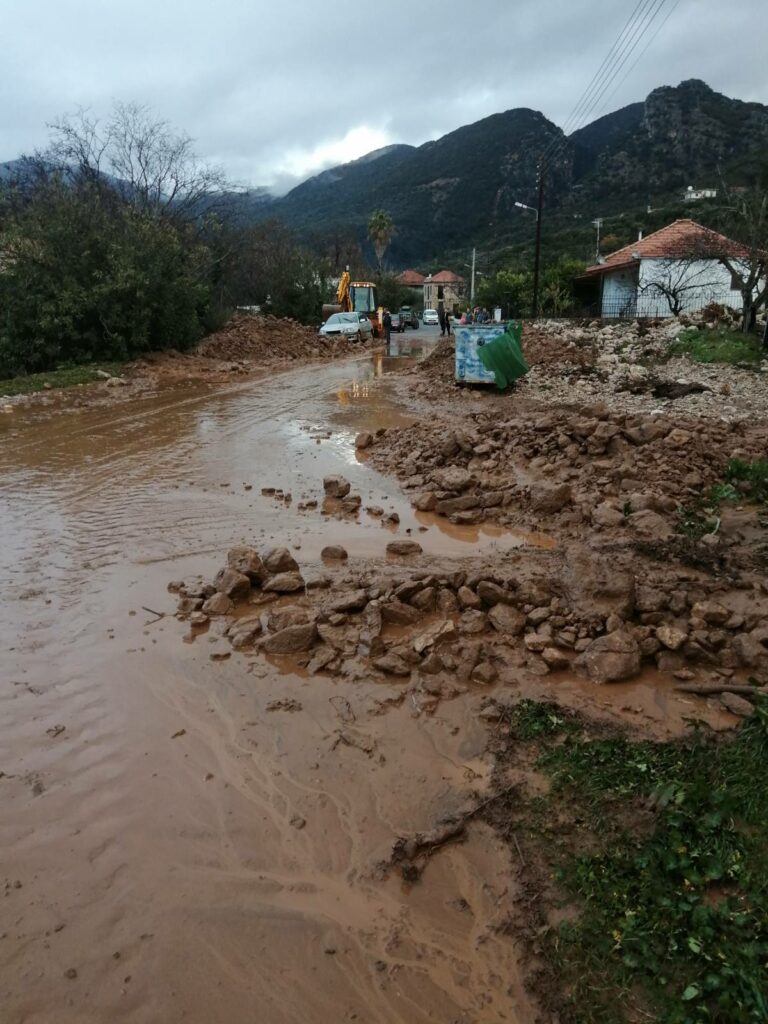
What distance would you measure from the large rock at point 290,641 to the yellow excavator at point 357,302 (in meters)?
31.7

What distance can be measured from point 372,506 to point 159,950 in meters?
5.63

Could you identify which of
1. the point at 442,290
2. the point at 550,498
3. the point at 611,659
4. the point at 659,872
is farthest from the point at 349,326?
the point at 442,290

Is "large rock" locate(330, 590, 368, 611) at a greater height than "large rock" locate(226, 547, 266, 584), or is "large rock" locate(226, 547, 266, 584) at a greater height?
"large rock" locate(226, 547, 266, 584)

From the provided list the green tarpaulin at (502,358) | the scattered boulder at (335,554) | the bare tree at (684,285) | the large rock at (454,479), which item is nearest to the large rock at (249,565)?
the scattered boulder at (335,554)

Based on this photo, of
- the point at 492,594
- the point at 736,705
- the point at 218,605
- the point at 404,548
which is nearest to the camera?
the point at 736,705

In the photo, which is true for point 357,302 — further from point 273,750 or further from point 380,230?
point 380,230

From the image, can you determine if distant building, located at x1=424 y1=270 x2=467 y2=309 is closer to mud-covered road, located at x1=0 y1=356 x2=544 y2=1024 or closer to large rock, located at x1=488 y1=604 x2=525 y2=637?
mud-covered road, located at x1=0 y1=356 x2=544 y2=1024

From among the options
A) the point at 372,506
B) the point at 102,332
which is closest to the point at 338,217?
the point at 102,332

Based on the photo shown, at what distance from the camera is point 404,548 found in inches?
255

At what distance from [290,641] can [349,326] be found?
30265mm

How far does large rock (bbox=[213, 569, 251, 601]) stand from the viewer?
545 centimetres

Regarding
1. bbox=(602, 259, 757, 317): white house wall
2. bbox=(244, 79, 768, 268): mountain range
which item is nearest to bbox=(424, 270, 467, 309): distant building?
bbox=(244, 79, 768, 268): mountain range

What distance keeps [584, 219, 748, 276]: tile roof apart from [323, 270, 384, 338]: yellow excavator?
11.0 meters

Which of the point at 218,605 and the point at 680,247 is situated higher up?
the point at 680,247
